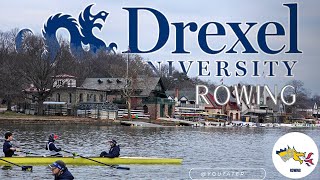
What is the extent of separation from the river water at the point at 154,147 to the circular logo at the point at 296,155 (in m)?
3.59

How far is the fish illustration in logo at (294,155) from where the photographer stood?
1339 centimetres

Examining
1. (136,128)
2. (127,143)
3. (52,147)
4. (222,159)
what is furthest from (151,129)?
(52,147)

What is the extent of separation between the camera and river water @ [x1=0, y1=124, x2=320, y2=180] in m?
21.1

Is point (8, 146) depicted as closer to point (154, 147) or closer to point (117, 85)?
point (154, 147)

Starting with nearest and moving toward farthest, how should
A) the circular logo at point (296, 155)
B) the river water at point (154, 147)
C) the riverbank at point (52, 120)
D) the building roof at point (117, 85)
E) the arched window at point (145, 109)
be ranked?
the circular logo at point (296, 155)
the river water at point (154, 147)
the building roof at point (117, 85)
the arched window at point (145, 109)
the riverbank at point (52, 120)

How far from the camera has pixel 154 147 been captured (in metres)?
33.3

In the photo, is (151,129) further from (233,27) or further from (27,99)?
(233,27)

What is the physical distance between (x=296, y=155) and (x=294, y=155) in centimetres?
5

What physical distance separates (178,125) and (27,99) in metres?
18.6

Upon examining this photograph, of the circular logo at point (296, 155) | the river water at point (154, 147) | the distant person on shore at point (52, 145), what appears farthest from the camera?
the distant person on shore at point (52, 145)

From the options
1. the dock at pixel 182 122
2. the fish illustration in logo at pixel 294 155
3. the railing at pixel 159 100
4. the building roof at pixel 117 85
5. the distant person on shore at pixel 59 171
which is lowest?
the distant person on shore at pixel 59 171

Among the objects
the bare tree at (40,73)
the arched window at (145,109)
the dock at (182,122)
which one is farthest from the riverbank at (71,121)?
the bare tree at (40,73)

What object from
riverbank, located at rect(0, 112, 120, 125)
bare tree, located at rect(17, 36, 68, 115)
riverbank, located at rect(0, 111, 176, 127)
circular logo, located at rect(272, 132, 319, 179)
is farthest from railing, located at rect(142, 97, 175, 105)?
circular logo, located at rect(272, 132, 319, 179)

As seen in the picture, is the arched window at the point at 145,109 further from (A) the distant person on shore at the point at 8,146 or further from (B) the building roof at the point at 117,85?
(A) the distant person on shore at the point at 8,146
